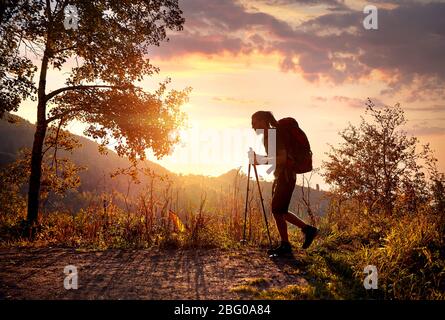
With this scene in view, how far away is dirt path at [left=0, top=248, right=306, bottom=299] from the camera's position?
15.0 ft

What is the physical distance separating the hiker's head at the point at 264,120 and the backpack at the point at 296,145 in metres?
0.14

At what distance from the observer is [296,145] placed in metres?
6.41

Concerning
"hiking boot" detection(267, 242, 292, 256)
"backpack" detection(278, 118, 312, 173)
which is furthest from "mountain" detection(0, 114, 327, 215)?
"backpack" detection(278, 118, 312, 173)

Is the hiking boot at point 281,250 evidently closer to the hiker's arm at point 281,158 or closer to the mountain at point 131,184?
the hiker's arm at point 281,158

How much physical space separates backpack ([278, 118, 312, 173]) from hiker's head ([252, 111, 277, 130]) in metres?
0.14

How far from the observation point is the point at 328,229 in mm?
9484

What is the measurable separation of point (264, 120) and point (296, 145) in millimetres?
663

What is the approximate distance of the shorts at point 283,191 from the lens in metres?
6.40

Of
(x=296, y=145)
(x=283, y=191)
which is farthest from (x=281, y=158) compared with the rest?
(x=283, y=191)

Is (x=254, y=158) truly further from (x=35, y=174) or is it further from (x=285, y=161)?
(x=35, y=174)

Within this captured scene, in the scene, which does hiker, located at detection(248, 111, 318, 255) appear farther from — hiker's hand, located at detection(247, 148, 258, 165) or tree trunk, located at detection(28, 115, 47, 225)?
tree trunk, located at detection(28, 115, 47, 225)

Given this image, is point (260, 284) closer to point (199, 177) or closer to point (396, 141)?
point (199, 177)

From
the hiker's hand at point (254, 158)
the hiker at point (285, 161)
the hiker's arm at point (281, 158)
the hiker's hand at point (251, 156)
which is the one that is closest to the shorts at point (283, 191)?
the hiker at point (285, 161)
